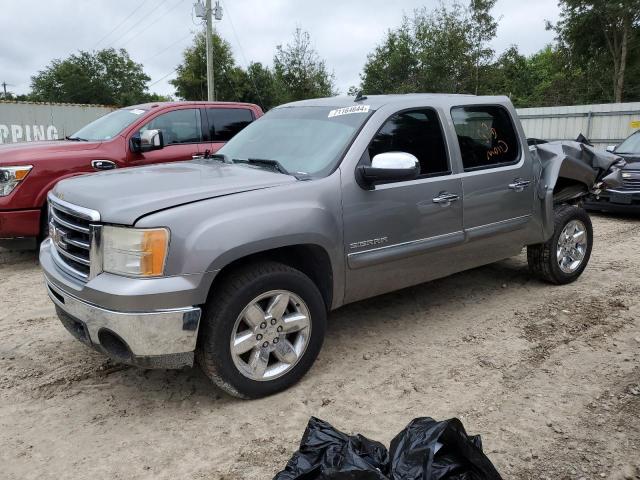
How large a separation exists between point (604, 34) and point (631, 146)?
20.0 metres

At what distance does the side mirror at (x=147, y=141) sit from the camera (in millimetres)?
6125

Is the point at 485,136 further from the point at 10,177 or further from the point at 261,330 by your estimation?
the point at 10,177

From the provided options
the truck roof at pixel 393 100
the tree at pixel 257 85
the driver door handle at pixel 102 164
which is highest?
the tree at pixel 257 85

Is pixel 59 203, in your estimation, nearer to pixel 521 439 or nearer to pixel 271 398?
pixel 271 398

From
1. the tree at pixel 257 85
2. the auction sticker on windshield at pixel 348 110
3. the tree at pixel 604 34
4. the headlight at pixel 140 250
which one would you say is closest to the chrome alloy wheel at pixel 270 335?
the headlight at pixel 140 250

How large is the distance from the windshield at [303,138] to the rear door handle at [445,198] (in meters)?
0.80

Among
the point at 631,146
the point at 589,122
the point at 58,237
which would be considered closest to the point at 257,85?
the point at 589,122

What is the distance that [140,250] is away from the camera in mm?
2754

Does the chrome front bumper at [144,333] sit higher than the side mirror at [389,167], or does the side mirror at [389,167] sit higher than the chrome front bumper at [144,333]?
the side mirror at [389,167]

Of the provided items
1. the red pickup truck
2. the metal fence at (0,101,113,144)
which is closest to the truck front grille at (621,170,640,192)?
the red pickup truck

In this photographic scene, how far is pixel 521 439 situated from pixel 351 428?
0.89m

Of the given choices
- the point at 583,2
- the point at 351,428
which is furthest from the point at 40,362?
the point at 583,2

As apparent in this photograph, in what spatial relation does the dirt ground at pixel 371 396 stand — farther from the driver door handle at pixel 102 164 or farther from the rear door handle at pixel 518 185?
the driver door handle at pixel 102 164

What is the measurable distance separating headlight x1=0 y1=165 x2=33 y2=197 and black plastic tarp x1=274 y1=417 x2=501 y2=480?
5.00 meters
